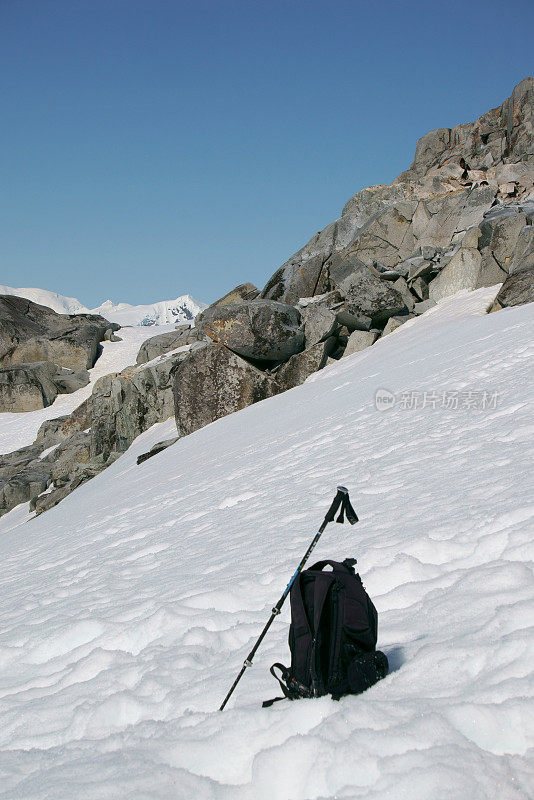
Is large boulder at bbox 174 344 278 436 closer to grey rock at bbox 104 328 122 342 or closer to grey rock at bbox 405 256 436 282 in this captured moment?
grey rock at bbox 405 256 436 282

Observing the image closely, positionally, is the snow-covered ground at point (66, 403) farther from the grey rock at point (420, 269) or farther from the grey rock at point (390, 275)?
the grey rock at point (420, 269)

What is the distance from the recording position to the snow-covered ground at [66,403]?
33.4 metres

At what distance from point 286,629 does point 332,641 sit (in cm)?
111

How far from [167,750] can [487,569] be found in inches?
79.3

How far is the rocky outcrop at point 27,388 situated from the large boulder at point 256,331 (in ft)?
71.7

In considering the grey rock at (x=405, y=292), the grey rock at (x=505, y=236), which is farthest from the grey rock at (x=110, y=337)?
the grey rock at (x=505, y=236)

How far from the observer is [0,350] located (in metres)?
42.3

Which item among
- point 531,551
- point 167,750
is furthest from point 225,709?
point 531,551

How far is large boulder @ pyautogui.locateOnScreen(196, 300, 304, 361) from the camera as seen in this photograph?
1842 cm

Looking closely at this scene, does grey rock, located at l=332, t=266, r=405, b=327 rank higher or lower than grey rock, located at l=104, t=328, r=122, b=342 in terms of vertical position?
lower

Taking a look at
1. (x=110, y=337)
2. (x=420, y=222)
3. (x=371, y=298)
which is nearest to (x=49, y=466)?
(x=371, y=298)

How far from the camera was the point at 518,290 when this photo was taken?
16.0m

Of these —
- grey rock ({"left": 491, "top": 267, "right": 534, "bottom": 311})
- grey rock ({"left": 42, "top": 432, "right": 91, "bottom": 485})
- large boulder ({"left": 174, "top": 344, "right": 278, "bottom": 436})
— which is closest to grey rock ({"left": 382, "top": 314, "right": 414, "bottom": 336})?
grey rock ({"left": 491, "top": 267, "right": 534, "bottom": 311})

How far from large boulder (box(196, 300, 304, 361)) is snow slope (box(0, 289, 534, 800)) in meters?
9.48
